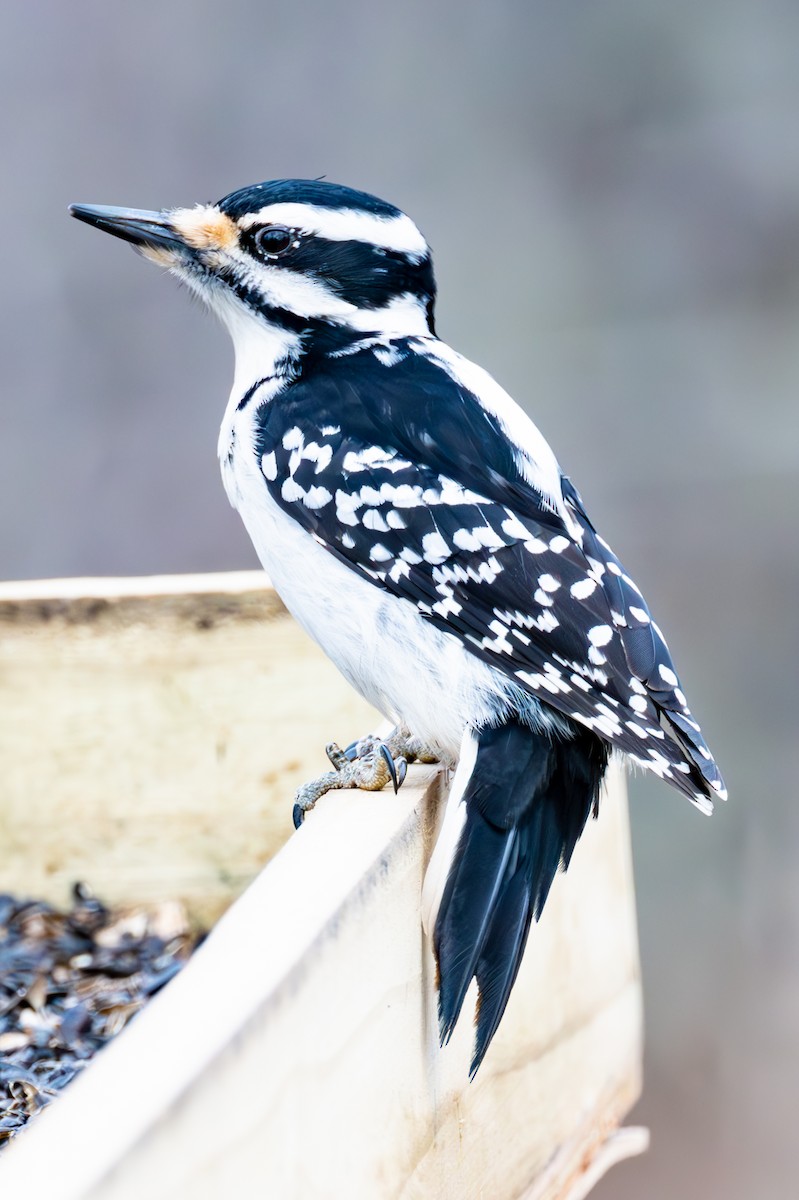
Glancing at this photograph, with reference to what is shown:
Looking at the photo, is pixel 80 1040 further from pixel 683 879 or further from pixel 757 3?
pixel 757 3

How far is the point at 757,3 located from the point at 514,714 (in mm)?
3218

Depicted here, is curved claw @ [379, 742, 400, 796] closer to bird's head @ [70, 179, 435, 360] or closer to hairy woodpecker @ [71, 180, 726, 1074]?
hairy woodpecker @ [71, 180, 726, 1074]

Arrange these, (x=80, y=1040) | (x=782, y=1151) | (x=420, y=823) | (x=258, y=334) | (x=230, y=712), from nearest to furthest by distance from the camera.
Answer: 1. (x=420, y=823)
2. (x=80, y=1040)
3. (x=258, y=334)
4. (x=230, y=712)
5. (x=782, y=1151)

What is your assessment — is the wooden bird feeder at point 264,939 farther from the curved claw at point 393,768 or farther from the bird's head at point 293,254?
the bird's head at point 293,254

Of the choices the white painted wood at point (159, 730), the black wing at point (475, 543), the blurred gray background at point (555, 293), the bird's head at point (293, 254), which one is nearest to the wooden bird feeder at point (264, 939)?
the white painted wood at point (159, 730)

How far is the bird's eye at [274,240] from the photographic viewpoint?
70.7 inches

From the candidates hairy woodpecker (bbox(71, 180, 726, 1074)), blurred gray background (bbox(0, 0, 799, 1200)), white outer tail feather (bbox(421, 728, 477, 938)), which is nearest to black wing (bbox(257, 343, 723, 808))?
hairy woodpecker (bbox(71, 180, 726, 1074))

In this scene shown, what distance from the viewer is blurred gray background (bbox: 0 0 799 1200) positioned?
4.07 metres

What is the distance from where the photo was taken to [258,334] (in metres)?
1.83

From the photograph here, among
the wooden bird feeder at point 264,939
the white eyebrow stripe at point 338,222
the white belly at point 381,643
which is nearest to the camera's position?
the wooden bird feeder at point 264,939

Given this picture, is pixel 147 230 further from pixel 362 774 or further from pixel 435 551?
pixel 362 774

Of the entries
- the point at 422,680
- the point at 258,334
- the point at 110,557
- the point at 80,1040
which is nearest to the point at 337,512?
the point at 422,680

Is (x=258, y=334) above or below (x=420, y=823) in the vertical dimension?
above

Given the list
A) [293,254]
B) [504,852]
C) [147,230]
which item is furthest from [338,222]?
[504,852]
